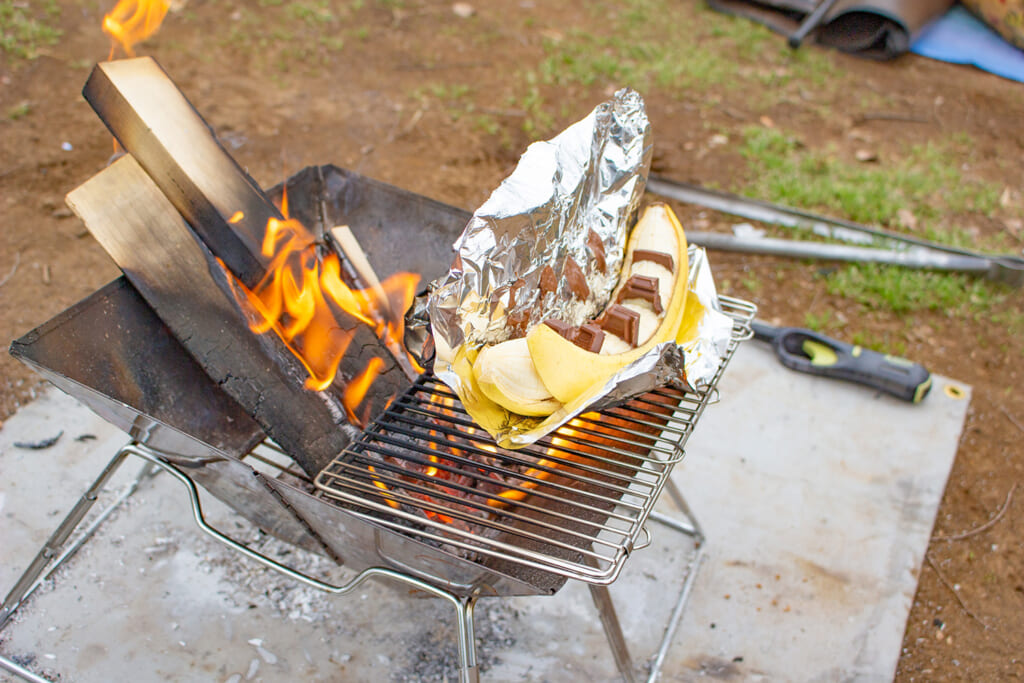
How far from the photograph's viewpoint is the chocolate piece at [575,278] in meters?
1.76

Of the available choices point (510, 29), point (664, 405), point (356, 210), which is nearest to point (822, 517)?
point (664, 405)

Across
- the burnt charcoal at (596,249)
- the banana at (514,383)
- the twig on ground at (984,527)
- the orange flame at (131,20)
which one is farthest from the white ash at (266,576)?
the twig on ground at (984,527)

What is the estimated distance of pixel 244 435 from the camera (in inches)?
78.7

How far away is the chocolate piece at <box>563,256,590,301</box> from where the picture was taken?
69.4 inches

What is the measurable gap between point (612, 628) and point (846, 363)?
1761 mm

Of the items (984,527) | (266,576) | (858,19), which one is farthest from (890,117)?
(266,576)

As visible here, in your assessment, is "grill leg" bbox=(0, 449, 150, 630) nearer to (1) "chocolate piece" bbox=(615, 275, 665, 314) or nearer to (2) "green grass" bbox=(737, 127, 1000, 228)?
(1) "chocolate piece" bbox=(615, 275, 665, 314)

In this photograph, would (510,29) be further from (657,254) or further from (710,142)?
(657,254)

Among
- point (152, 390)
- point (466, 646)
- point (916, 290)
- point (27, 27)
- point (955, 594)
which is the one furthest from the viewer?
point (27, 27)

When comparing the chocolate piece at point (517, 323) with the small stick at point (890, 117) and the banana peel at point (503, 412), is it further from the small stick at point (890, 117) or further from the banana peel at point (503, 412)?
the small stick at point (890, 117)

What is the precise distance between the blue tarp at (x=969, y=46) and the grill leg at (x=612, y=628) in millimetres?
5699

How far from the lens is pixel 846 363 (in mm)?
2986

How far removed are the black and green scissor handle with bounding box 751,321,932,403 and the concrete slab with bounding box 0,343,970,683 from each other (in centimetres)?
23

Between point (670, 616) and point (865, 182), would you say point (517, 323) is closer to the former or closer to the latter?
point (670, 616)
